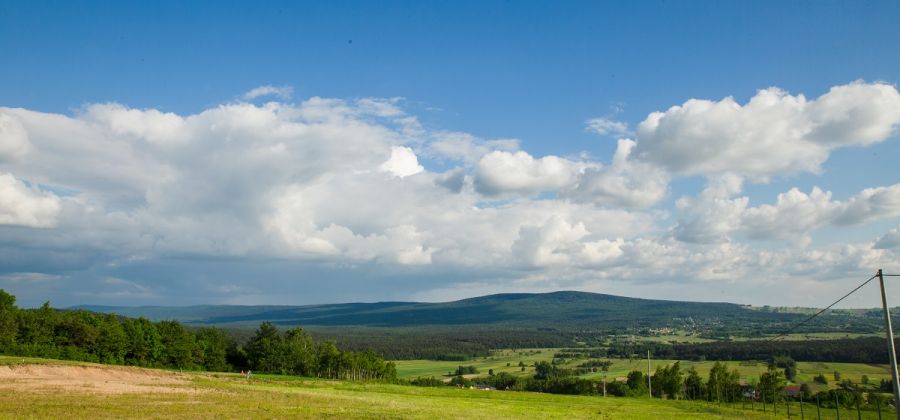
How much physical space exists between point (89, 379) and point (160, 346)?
4975 centimetres

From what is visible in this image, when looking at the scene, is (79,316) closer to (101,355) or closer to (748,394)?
(101,355)

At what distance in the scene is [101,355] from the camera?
92.0m

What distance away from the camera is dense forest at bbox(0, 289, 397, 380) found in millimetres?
87125

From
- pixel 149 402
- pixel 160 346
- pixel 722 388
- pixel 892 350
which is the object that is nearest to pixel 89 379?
pixel 149 402

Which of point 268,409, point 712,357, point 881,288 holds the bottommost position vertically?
point 712,357

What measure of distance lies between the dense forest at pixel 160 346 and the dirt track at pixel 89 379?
29558 millimetres

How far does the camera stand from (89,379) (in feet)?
179

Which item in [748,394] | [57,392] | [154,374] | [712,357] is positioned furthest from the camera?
[712,357]

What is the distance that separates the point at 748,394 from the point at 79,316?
117 metres

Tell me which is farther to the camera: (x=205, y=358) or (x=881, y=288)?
(x=205, y=358)

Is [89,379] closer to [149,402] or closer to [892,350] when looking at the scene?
A: [149,402]

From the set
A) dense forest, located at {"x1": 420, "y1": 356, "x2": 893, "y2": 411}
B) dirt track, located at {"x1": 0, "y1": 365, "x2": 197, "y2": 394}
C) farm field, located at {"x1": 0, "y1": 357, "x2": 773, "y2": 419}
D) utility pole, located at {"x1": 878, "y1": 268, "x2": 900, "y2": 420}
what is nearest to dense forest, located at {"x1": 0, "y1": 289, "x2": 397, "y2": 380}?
dense forest, located at {"x1": 420, "y1": 356, "x2": 893, "y2": 411}

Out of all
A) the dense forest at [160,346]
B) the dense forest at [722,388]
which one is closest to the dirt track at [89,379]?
the dense forest at [160,346]

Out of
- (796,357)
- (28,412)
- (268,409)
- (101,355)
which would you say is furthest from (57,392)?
(796,357)
